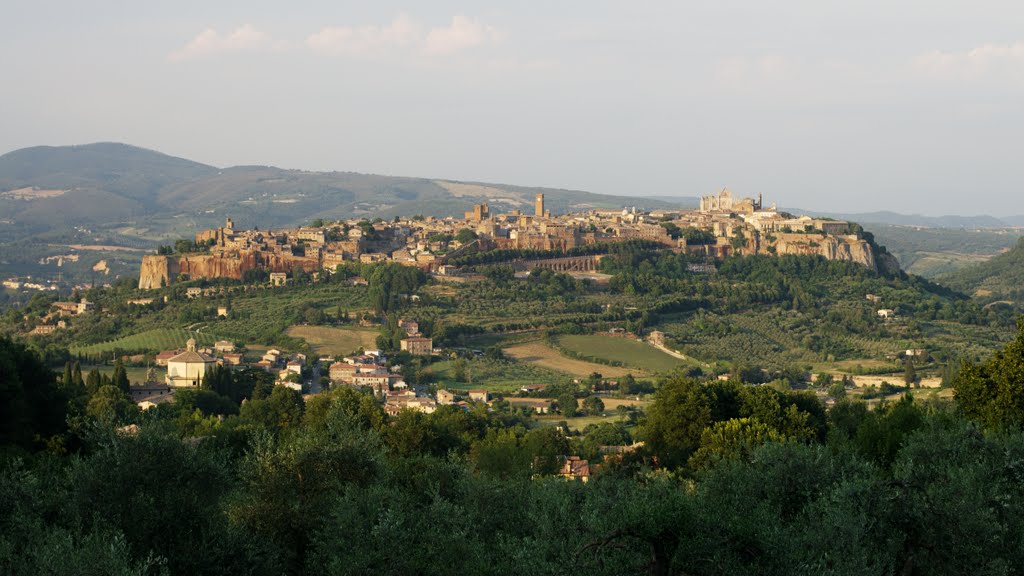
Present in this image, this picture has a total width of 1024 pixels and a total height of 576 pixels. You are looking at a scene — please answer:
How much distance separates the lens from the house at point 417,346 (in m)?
64.2

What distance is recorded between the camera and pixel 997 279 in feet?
402

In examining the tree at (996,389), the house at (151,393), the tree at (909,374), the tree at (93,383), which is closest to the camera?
the tree at (996,389)

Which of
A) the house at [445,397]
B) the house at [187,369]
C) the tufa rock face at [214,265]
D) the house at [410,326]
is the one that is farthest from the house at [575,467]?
the tufa rock face at [214,265]

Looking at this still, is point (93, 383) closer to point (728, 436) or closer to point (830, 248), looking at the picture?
point (728, 436)

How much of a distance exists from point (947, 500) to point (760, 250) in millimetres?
79986

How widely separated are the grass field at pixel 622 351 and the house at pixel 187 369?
20182 millimetres

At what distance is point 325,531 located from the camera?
54.4ft

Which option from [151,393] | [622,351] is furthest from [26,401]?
[622,351]

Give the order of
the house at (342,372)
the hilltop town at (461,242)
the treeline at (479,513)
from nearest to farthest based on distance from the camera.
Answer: the treeline at (479,513) → the house at (342,372) → the hilltop town at (461,242)

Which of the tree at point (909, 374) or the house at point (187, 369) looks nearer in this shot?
the house at point (187, 369)

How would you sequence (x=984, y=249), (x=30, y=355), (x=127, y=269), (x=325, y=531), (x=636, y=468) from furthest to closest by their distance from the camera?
(x=984, y=249), (x=127, y=269), (x=30, y=355), (x=636, y=468), (x=325, y=531)

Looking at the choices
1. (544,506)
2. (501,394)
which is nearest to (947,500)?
(544,506)

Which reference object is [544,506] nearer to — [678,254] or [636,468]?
[636,468]

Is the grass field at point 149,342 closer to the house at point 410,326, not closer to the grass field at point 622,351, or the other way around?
the house at point 410,326
